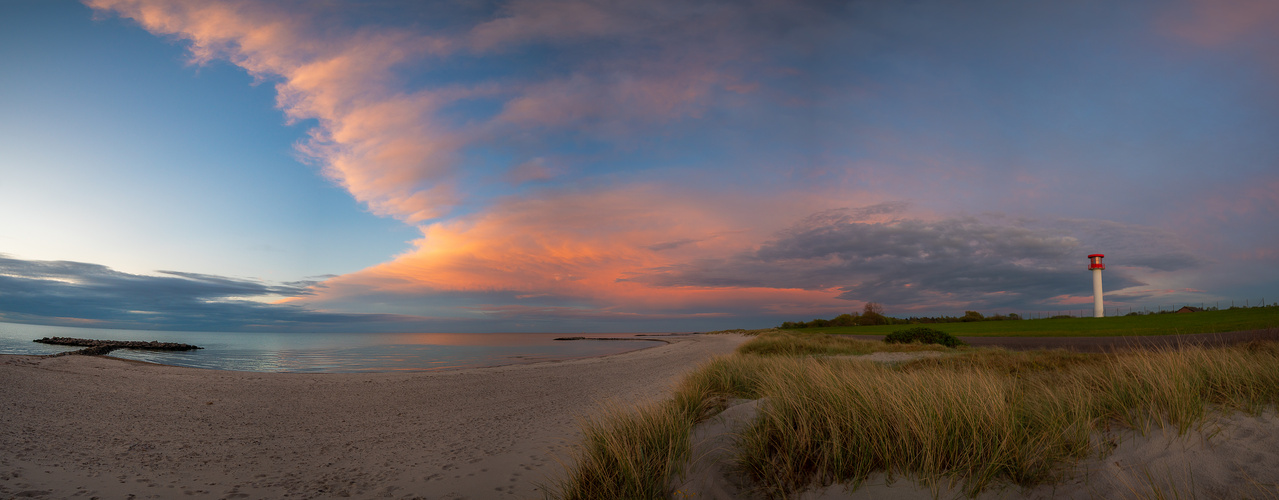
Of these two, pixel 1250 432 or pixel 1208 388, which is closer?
pixel 1250 432

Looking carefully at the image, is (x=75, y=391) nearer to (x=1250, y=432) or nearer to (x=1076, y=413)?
(x=1076, y=413)

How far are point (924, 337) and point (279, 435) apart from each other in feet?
88.8

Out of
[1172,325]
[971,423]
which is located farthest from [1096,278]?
[971,423]

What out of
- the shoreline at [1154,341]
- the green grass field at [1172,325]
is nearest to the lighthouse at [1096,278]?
the green grass field at [1172,325]

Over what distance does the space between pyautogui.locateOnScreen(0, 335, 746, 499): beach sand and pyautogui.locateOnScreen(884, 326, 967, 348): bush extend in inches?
680

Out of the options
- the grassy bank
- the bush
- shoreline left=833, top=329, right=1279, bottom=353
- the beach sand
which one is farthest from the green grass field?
the beach sand

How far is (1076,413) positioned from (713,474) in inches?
126

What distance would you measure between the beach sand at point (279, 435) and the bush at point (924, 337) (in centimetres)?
1727

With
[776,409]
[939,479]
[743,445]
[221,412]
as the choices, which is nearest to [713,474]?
[743,445]

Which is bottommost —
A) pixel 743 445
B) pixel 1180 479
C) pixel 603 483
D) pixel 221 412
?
pixel 221 412

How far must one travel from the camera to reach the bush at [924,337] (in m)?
23.5

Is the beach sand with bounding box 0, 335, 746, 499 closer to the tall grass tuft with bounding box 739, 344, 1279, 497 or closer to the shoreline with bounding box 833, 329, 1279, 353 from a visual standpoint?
the tall grass tuft with bounding box 739, 344, 1279, 497

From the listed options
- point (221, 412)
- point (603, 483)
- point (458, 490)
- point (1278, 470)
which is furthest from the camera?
point (221, 412)

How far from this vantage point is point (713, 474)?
4.32 m
